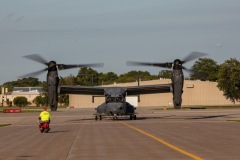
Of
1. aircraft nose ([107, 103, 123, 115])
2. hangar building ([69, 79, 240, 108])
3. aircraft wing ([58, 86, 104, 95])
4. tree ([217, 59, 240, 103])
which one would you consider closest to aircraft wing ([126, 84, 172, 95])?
aircraft wing ([58, 86, 104, 95])

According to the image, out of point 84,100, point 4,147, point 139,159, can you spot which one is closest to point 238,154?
point 139,159

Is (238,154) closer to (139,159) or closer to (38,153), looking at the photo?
(139,159)

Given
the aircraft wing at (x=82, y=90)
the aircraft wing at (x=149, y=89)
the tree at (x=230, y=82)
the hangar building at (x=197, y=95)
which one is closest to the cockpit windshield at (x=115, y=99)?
the aircraft wing at (x=82, y=90)

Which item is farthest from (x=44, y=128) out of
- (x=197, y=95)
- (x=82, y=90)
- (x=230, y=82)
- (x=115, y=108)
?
(x=197, y=95)

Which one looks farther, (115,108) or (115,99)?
(115,99)

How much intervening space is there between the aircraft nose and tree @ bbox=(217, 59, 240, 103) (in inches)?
3125

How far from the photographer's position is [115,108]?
51.8m

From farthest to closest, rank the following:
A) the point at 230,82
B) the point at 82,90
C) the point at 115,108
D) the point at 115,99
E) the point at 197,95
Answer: the point at 197,95 < the point at 230,82 < the point at 82,90 < the point at 115,99 < the point at 115,108

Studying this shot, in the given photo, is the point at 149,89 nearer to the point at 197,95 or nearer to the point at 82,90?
the point at 82,90

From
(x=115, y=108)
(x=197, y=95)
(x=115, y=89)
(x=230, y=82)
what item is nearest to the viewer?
(x=115, y=108)

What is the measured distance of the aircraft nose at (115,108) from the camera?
51.9 metres

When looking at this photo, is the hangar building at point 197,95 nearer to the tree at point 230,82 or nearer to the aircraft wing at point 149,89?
the tree at point 230,82

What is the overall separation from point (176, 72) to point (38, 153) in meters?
34.1

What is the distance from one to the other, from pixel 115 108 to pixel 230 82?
81519 millimetres
